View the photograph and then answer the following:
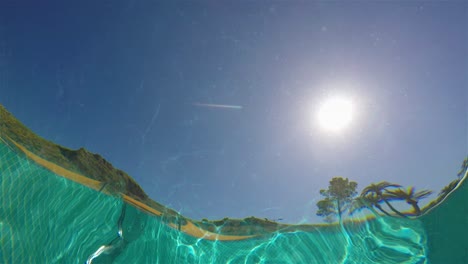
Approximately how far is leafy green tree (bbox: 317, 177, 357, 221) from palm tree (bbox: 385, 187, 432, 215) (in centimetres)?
113

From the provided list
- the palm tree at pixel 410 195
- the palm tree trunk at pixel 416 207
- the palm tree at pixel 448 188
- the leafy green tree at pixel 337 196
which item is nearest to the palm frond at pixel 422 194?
the palm tree at pixel 410 195

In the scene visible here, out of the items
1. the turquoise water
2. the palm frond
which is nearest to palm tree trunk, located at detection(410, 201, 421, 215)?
the palm frond

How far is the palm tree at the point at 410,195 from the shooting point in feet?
22.7

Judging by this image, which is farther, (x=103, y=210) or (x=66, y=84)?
(x=103, y=210)

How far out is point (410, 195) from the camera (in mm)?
7027

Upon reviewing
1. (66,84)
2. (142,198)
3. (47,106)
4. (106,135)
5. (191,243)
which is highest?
(66,84)

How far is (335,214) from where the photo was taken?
771cm

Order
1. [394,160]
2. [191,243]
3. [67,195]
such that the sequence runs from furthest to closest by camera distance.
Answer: [191,243] → [67,195] → [394,160]

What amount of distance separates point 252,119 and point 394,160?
4.47 m

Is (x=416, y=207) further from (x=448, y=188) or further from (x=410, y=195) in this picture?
(x=448, y=188)

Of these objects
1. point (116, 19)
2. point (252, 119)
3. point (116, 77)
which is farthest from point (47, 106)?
point (252, 119)

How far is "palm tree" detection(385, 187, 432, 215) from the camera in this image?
6.91 metres

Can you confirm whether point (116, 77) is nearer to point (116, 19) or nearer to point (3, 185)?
point (116, 19)

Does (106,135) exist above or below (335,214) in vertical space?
above
